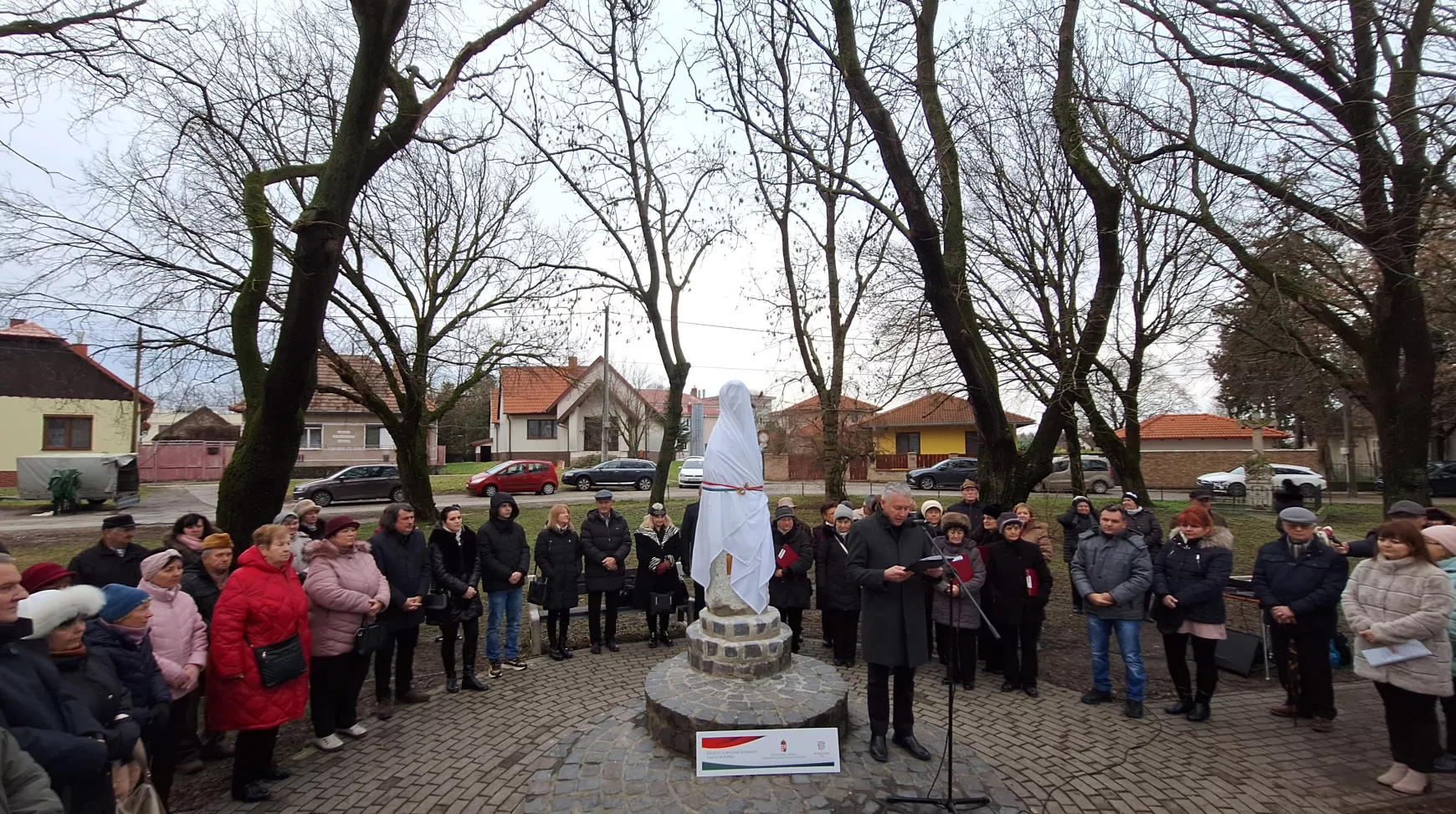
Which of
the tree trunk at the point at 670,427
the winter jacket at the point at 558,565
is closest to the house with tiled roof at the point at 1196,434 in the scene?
the tree trunk at the point at 670,427

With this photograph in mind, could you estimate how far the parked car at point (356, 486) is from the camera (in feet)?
71.8

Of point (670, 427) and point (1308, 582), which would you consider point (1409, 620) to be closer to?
point (1308, 582)

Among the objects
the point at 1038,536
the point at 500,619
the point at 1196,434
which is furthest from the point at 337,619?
the point at 1196,434

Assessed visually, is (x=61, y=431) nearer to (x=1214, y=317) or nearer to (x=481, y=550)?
(x=481, y=550)

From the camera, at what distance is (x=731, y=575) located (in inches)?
189

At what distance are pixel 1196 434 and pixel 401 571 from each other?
127 ft

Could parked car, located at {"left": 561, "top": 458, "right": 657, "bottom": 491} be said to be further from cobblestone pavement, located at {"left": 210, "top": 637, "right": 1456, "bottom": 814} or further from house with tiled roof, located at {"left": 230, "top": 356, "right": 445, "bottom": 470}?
cobblestone pavement, located at {"left": 210, "top": 637, "right": 1456, "bottom": 814}

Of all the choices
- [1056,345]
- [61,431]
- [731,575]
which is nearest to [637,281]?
[1056,345]

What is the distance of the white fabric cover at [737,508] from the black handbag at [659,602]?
7.29 ft

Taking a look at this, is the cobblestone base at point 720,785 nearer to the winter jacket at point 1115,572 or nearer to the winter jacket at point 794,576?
the winter jacket at point 1115,572

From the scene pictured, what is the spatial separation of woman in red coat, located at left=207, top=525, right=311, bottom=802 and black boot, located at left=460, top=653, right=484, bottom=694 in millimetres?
1764

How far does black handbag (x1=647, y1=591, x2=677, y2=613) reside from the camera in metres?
7.03

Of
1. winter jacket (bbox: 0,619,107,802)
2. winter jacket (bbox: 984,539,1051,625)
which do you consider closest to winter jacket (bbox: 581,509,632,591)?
winter jacket (bbox: 984,539,1051,625)

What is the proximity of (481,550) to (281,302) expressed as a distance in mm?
6377
